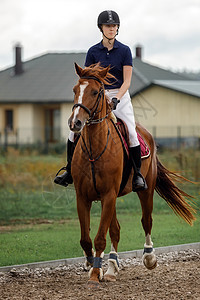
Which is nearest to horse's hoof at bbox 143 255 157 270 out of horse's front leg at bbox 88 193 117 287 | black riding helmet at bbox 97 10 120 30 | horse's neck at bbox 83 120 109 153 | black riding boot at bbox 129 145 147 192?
black riding boot at bbox 129 145 147 192

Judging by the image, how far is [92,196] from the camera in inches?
273

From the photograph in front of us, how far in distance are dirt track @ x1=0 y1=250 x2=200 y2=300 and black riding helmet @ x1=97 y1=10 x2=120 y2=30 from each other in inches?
133

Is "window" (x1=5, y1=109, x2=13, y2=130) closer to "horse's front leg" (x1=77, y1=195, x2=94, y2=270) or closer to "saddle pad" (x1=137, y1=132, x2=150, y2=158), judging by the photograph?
"saddle pad" (x1=137, y1=132, x2=150, y2=158)

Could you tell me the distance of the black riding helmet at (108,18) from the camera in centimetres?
732

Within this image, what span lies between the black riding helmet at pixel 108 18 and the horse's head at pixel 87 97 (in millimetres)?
789

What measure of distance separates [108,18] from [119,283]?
3.45 metres

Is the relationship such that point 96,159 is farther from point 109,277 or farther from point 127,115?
point 109,277

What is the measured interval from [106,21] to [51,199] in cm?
927

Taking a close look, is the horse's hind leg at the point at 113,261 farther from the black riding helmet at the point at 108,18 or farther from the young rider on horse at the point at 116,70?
the black riding helmet at the point at 108,18

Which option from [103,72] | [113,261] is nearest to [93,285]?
[113,261]

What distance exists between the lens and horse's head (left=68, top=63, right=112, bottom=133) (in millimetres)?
6242

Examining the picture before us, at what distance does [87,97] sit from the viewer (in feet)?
21.3

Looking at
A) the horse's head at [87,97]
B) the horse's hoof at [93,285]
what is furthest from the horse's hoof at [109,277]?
the horse's head at [87,97]

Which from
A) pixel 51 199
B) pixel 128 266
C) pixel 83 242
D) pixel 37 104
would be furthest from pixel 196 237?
pixel 37 104
